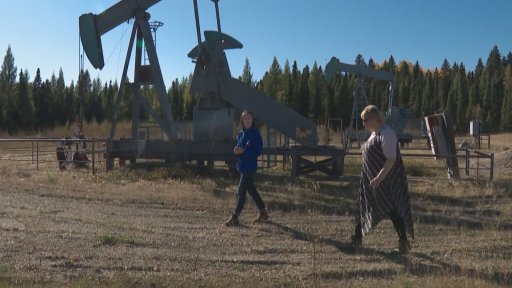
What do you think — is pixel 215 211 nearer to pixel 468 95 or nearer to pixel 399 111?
pixel 399 111

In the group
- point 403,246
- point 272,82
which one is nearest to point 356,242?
point 403,246

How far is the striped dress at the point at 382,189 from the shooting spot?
19.8 feet

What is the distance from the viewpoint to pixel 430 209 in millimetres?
10000

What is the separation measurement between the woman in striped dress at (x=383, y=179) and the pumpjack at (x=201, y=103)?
8713mm

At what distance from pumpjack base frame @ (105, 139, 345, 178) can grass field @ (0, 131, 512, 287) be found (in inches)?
79.8

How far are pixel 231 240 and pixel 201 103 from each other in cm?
962

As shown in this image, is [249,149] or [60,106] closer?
[249,149]

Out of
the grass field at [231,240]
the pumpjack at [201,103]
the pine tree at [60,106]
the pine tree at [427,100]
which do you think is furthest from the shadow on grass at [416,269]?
the pine tree at [427,100]

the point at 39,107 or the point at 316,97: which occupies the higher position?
the point at 316,97

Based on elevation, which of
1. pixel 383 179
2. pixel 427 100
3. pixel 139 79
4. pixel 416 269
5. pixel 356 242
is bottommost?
pixel 416 269

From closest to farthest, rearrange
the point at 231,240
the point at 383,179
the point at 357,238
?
the point at 383,179
the point at 357,238
the point at 231,240

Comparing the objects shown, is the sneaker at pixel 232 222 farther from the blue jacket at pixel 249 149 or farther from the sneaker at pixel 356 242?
the sneaker at pixel 356 242

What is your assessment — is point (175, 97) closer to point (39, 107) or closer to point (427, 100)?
point (39, 107)

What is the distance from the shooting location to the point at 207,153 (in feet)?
51.0
